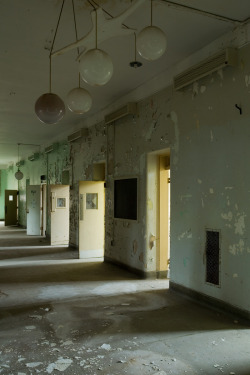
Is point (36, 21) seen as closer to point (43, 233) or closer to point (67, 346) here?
point (67, 346)

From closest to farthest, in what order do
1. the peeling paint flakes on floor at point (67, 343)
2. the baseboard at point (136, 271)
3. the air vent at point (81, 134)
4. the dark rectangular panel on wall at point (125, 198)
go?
the peeling paint flakes on floor at point (67, 343)
the baseboard at point (136, 271)
the dark rectangular panel on wall at point (125, 198)
the air vent at point (81, 134)

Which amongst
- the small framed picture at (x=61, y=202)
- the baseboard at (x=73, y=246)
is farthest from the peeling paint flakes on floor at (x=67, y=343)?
the small framed picture at (x=61, y=202)

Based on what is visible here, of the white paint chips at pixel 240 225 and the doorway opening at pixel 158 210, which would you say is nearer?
the white paint chips at pixel 240 225

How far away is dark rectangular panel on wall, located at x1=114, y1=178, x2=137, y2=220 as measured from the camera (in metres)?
6.21

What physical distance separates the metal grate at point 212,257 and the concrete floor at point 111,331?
0.38 meters

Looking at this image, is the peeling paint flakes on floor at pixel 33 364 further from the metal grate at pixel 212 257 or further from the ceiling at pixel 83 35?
the ceiling at pixel 83 35

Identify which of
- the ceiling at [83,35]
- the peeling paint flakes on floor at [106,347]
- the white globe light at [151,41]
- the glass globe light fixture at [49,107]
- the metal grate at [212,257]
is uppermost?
the ceiling at [83,35]

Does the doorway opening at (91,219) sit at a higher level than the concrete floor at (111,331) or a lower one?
higher

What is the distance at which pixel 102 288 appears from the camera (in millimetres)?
5145

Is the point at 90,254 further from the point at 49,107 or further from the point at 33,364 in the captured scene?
the point at 49,107

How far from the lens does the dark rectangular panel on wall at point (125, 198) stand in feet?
20.4

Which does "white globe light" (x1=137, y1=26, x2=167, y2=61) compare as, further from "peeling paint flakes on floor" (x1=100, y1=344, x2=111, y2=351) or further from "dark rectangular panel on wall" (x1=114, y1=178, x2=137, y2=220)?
"dark rectangular panel on wall" (x1=114, y1=178, x2=137, y2=220)

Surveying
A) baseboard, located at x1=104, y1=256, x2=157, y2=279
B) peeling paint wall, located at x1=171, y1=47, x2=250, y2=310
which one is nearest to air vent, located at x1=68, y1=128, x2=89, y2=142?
baseboard, located at x1=104, y1=256, x2=157, y2=279

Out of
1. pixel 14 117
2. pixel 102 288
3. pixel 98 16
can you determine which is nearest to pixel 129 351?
pixel 102 288
